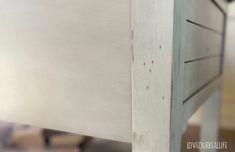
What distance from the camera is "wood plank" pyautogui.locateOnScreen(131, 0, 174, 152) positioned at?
37 cm

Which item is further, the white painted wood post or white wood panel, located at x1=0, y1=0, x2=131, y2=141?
the white painted wood post

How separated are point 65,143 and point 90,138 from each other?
0.36 ft

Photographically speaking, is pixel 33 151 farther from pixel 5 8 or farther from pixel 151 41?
pixel 151 41

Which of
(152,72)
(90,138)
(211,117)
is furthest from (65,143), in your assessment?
(152,72)

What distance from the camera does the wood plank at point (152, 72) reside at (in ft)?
1.21

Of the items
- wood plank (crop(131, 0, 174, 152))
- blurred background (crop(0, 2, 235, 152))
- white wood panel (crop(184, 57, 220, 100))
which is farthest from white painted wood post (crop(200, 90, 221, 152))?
wood plank (crop(131, 0, 174, 152))

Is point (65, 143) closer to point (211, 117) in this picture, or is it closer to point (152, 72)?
point (211, 117)

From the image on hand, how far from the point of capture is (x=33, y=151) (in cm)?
112

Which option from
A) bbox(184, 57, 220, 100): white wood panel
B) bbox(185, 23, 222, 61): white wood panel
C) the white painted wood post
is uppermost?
bbox(185, 23, 222, 61): white wood panel

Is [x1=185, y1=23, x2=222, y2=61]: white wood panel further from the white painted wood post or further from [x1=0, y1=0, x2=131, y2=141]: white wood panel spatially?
the white painted wood post

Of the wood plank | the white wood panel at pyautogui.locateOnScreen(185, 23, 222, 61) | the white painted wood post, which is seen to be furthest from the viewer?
the white painted wood post

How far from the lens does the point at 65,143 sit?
1188 millimetres

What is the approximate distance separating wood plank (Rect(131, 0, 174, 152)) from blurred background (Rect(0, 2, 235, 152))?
0.64 m

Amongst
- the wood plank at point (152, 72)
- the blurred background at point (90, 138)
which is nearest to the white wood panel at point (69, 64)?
the wood plank at point (152, 72)
